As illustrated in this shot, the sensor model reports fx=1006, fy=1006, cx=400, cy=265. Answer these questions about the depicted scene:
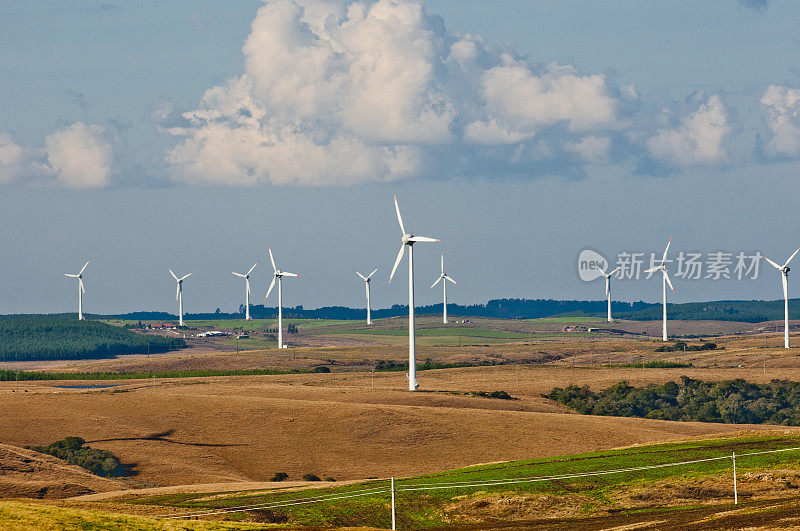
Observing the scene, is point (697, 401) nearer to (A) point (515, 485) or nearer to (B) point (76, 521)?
(A) point (515, 485)

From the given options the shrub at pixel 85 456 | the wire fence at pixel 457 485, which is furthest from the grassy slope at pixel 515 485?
the shrub at pixel 85 456

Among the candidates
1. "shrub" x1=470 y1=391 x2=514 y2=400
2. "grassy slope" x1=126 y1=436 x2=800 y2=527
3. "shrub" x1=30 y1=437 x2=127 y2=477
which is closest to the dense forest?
"shrub" x1=470 y1=391 x2=514 y2=400

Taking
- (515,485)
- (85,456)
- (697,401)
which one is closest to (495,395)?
(697,401)

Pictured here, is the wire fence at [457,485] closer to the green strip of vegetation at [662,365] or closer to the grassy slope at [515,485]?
the grassy slope at [515,485]

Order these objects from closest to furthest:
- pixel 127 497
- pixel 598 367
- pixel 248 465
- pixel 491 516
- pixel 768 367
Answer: pixel 491 516, pixel 127 497, pixel 248 465, pixel 768 367, pixel 598 367

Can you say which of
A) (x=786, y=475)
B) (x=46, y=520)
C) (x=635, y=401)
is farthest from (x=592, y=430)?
(x=46, y=520)

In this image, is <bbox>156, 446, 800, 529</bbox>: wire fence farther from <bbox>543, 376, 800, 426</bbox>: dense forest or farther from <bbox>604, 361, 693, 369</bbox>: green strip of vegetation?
<bbox>604, 361, 693, 369</bbox>: green strip of vegetation

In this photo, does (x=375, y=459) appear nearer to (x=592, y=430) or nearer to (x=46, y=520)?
(x=592, y=430)
